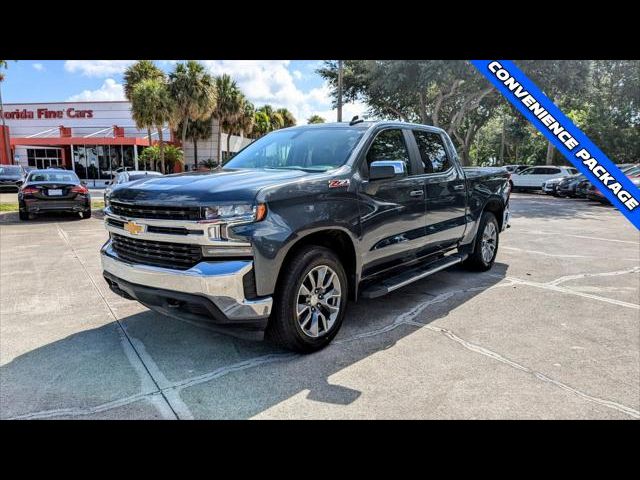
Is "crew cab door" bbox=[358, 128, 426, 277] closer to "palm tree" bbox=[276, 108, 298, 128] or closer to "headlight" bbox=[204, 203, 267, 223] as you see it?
"headlight" bbox=[204, 203, 267, 223]

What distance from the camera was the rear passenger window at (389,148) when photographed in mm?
4613

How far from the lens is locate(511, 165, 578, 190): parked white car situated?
1056 inches

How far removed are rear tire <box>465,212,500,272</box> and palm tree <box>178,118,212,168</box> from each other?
33942 mm

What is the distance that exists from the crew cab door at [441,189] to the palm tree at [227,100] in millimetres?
34416

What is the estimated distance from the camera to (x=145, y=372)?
3.55 meters

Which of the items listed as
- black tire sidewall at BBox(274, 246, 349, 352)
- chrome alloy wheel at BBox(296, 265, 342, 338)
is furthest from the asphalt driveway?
Answer: chrome alloy wheel at BBox(296, 265, 342, 338)

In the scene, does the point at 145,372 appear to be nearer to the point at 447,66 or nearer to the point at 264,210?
the point at 264,210

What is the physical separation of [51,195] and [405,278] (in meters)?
11.6

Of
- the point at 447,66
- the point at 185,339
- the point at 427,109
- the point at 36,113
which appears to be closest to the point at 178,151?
the point at 36,113

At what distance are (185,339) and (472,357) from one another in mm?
2543

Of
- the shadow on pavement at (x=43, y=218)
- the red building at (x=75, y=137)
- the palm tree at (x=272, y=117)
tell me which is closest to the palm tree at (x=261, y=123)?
the palm tree at (x=272, y=117)

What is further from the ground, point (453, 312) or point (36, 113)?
point (36, 113)

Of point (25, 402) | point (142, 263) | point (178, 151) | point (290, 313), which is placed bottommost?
point (25, 402)

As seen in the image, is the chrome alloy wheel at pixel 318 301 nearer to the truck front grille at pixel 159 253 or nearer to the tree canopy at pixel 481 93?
the truck front grille at pixel 159 253
